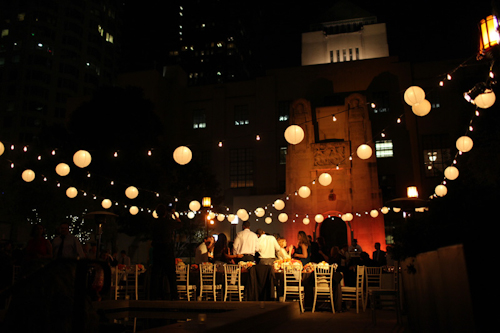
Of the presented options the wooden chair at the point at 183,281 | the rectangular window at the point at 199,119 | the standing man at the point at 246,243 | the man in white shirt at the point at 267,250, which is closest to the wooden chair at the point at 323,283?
the man in white shirt at the point at 267,250

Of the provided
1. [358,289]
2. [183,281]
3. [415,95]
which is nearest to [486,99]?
[415,95]

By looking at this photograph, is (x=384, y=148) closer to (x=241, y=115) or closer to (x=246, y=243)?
(x=241, y=115)

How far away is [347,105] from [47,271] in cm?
2191

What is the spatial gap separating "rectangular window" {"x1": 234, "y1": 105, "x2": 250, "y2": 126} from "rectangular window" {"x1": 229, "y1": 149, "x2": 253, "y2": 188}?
207cm

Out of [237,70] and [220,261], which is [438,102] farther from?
[237,70]

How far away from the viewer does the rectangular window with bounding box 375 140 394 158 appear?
84.1ft

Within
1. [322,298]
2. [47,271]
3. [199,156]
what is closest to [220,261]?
[322,298]

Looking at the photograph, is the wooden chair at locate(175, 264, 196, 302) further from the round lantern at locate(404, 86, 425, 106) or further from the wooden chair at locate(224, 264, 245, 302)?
the round lantern at locate(404, 86, 425, 106)

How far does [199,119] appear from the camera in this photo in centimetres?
3020

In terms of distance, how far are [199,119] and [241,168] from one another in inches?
201

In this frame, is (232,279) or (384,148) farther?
(384,148)

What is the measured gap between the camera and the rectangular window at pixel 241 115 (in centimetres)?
2912

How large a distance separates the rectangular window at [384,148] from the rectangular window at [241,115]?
8.94 metres

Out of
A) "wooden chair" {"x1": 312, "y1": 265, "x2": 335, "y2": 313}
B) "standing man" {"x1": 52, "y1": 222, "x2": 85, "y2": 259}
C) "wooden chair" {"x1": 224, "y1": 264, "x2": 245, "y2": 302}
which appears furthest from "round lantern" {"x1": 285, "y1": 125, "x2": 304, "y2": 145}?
"standing man" {"x1": 52, "y1": 222, "x2": 85, "y2": 259}
